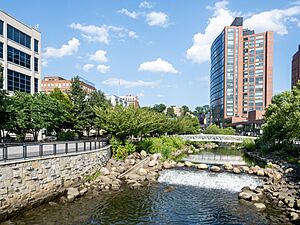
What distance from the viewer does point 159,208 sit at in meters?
18.8

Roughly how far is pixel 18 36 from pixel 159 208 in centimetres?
3516

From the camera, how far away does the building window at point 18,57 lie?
40.6 meters

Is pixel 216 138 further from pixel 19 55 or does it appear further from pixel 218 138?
pixel 19 55

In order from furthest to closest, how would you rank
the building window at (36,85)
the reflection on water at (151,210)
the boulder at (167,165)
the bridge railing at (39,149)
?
the building window at (36,85), the boulder at (167,165), the bridge railing at (39,149), the reflection on water at (151,210)

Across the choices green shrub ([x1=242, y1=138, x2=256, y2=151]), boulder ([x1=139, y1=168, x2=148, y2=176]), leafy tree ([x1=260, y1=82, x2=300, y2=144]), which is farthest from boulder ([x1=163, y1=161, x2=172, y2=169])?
green shrub ([x1=242, y1=138, x2=256, y2=151])

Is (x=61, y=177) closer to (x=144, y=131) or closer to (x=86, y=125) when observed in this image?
(x=144, y=131)

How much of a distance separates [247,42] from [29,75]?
113 meters

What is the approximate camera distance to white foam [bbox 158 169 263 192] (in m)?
25.3

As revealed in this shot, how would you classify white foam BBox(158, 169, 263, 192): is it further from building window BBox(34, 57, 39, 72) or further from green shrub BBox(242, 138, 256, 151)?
green shrub BBox(242, 138, 256, 151)

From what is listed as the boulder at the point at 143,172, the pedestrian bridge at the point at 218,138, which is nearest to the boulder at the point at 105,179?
the boulder at the point at 143,172

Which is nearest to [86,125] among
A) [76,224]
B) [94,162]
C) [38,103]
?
[38,103]

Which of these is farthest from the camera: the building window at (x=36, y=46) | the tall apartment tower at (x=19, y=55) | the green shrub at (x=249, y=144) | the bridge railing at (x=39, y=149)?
the green shrub at (x=249, y=144)

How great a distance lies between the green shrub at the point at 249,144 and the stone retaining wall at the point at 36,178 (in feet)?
139

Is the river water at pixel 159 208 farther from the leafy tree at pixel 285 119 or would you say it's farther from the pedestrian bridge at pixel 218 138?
the pedestrian bridge at pixel 218 138
